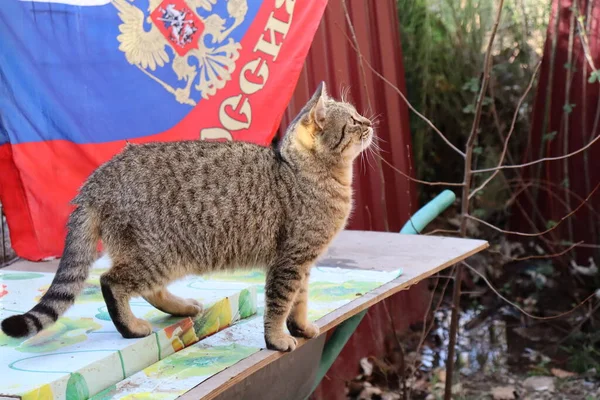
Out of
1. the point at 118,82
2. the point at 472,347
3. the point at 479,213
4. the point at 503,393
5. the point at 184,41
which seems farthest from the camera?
the point at 479,213

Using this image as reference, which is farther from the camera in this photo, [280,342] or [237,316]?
[237,316]

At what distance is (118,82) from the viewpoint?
2.65 meters

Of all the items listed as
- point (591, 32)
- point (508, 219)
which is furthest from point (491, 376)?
point (591, 32)

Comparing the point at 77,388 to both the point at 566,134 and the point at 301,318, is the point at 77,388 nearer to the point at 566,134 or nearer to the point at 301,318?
the point at 301,318

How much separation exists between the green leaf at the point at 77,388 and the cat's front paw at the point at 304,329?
1.97ft

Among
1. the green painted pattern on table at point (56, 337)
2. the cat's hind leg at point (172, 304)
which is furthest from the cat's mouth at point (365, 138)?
the green painted pattern on table at point (56, 337)

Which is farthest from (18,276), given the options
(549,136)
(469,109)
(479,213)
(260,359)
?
(549,136)

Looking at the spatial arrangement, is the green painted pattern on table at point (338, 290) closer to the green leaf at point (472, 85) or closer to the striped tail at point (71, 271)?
the striped tail at point (71, 271)

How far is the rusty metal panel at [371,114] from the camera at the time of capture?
3.54 meters

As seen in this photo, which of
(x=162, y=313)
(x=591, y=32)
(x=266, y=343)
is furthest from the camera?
(x=591, y=32)

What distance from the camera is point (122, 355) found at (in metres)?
1.57

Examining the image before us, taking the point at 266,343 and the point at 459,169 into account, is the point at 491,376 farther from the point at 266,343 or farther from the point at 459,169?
the point at 266,343

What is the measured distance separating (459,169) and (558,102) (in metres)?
0.74

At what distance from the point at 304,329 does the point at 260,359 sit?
0.24 meters
